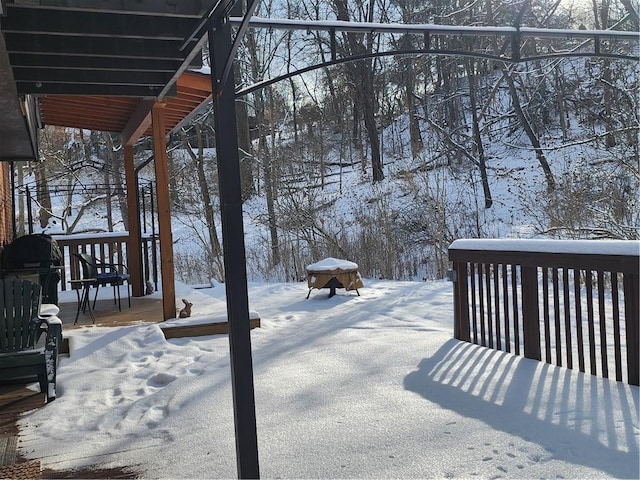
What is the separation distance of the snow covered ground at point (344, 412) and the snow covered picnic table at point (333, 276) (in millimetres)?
2319

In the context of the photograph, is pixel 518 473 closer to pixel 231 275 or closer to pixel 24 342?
pixel 231 275

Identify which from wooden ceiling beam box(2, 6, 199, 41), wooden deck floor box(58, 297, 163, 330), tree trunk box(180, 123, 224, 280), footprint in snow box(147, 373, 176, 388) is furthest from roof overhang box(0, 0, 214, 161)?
tree trunk box(180, 123, 224, 280)

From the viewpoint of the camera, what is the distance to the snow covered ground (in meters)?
2.42

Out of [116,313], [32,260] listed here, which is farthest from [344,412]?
[32,260]

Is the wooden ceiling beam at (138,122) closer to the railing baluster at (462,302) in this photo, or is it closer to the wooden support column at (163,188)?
the wooden support column at (163,188)

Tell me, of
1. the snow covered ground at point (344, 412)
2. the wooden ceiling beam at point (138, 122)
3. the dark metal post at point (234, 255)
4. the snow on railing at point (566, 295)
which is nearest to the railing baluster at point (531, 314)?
the snow on railing at point (566, 295)

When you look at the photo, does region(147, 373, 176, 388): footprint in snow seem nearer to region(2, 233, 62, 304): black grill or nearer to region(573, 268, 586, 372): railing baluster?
region(2, 233, 62, 304): black grill

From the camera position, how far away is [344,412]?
3.04m

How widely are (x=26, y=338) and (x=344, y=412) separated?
244 cm

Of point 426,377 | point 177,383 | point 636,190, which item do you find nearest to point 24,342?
point 177,383

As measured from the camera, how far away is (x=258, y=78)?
1667 centimetres

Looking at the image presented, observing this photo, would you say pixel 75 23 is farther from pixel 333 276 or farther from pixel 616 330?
pixel 333 276

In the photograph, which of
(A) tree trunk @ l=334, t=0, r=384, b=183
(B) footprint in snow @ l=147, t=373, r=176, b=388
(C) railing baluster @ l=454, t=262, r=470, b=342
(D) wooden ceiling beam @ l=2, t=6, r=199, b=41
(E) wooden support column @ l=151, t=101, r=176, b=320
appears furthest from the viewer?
(A) tree trunk @ l=334, t=0, r=384, b=183

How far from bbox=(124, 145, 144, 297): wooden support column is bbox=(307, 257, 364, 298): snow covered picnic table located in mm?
2439
